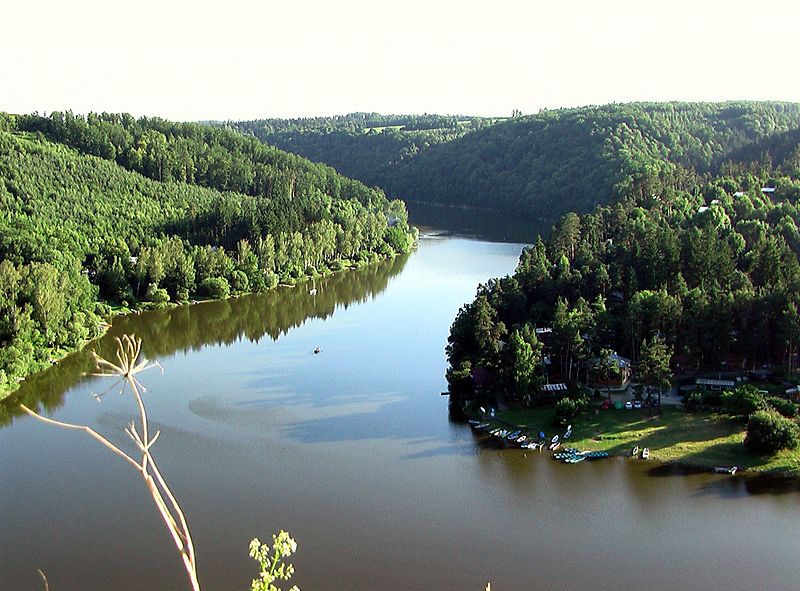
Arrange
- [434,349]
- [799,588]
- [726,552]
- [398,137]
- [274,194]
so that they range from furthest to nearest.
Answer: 1. [398,137]
2. [274,194]
3. [434,349]
4. [726,552]
5. [799,588]

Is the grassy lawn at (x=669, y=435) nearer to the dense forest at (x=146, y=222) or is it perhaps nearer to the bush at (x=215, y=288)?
the dense forest at (x=146, y=222)

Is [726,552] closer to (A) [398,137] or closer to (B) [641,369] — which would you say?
(B) [641,369]

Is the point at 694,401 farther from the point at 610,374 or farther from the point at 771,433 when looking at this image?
the point at 771,433

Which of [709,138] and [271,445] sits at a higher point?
[709,138]

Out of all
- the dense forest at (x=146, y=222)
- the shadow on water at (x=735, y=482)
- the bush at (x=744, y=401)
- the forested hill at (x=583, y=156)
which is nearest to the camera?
the shadow on water at (x=735, y=482)

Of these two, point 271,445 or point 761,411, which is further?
point 271,445

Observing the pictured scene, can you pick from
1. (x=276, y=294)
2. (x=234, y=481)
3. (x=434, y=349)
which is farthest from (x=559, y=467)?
(x=276, y=294)

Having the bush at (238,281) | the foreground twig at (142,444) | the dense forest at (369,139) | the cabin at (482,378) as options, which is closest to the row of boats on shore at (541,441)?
the cabin at (482,378)
